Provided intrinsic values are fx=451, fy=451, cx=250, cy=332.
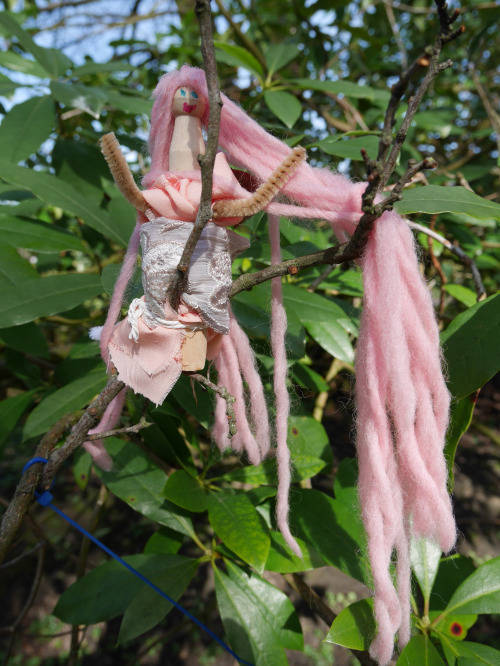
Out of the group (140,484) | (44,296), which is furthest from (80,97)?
(140,484)

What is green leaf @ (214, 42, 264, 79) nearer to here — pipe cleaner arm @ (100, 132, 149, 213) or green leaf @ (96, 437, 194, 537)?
pipe cleaner arm @ (100, 132, 149, 213)

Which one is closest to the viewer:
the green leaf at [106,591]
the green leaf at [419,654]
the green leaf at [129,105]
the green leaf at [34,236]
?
the green leaf at [419,654]

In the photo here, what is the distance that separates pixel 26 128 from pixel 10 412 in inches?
23.8

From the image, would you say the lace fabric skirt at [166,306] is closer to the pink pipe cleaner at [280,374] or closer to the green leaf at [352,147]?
the pink pipe cleaner at [280,374]

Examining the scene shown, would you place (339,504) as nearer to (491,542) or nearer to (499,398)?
(491,542)

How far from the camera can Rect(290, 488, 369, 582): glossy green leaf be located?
2.28 feet

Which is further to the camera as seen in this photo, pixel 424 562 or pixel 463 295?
pixel 463 295

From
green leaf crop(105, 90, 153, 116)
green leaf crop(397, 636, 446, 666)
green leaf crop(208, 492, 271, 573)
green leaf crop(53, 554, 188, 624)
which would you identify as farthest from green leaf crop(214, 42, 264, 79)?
green leaf crop(397, 636, 446, 666)

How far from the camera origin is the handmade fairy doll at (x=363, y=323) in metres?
0.47

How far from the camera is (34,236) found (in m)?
0.94

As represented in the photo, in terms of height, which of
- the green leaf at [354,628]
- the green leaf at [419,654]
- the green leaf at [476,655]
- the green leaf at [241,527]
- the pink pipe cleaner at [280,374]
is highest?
the pink pipe cleaner at [280,374]

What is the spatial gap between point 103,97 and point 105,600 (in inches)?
39.2

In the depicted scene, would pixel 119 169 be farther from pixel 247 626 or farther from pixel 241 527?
pixel 247 626

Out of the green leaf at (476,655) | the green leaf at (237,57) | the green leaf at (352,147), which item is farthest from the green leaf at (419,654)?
the green leaf at (237,57)
